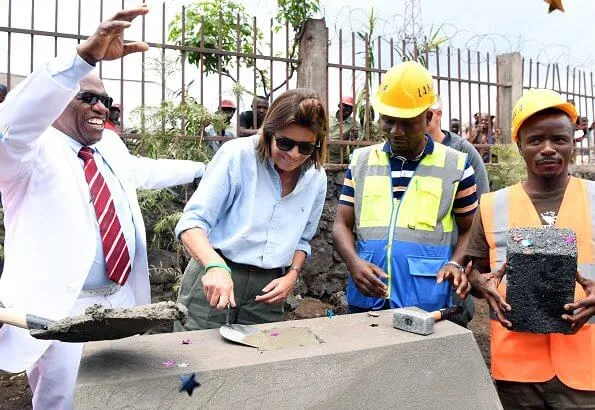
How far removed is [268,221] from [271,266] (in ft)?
0.61

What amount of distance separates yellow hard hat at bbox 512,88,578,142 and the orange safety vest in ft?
0.78

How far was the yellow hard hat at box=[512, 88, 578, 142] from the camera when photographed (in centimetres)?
187

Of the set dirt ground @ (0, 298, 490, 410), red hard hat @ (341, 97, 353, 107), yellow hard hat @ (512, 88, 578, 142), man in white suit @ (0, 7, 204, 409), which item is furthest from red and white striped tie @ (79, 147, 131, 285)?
red hard hat @ (341, 97, 353, 107)

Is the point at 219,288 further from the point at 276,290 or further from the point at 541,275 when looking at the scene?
the point at 541,275

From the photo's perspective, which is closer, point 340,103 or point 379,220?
point 379,220

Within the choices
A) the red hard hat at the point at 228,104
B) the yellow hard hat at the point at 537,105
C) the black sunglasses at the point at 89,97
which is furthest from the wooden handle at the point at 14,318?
the red hard hat at the point at 228,104

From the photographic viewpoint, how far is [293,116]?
2.14 m

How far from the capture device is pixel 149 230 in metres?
4.56

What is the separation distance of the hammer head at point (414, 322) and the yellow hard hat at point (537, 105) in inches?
29.0

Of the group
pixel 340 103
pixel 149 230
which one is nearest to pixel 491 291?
pixel 149 230

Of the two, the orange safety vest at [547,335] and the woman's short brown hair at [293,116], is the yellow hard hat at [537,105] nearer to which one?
the orange safety vest at [547,335]

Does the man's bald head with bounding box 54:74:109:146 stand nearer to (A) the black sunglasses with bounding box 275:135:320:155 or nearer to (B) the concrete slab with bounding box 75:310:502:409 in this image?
(A) the black sunglasses with bounding box 275:135:320:155

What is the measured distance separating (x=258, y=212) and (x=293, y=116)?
1.38ft

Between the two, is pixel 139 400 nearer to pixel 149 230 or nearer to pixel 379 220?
A: pixel 379 220
